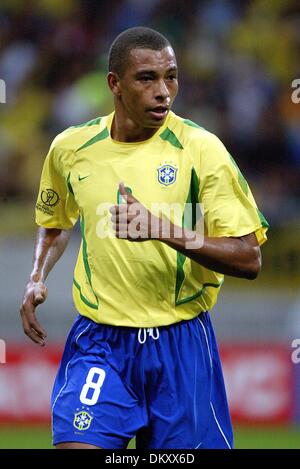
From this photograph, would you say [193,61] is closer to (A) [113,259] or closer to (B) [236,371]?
(B) [236,371]

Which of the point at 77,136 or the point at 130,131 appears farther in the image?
the point at 77,136

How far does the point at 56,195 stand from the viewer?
198 inches

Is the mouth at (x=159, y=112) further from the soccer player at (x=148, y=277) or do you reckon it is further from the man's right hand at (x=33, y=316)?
the man's right hand at (x=33, y=316)

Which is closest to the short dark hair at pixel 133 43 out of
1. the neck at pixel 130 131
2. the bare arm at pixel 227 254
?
the neck at pixel 130 131

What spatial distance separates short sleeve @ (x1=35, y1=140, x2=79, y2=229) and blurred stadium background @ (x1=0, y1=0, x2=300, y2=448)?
12.7ft

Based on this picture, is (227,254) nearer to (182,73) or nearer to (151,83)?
(151,83)

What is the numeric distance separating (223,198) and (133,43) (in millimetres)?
826

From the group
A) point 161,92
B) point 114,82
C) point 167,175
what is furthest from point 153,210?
point 114,82

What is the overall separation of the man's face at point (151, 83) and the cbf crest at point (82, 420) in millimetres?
1335

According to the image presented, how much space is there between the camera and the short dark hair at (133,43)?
177 inches

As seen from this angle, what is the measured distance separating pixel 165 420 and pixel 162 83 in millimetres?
1525

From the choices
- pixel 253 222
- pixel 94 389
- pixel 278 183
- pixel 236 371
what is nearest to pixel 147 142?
pixel 253 222

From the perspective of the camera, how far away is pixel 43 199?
16.6 ft

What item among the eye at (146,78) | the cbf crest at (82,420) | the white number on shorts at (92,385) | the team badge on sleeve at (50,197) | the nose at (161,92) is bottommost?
the cbf crest at (82,420)
